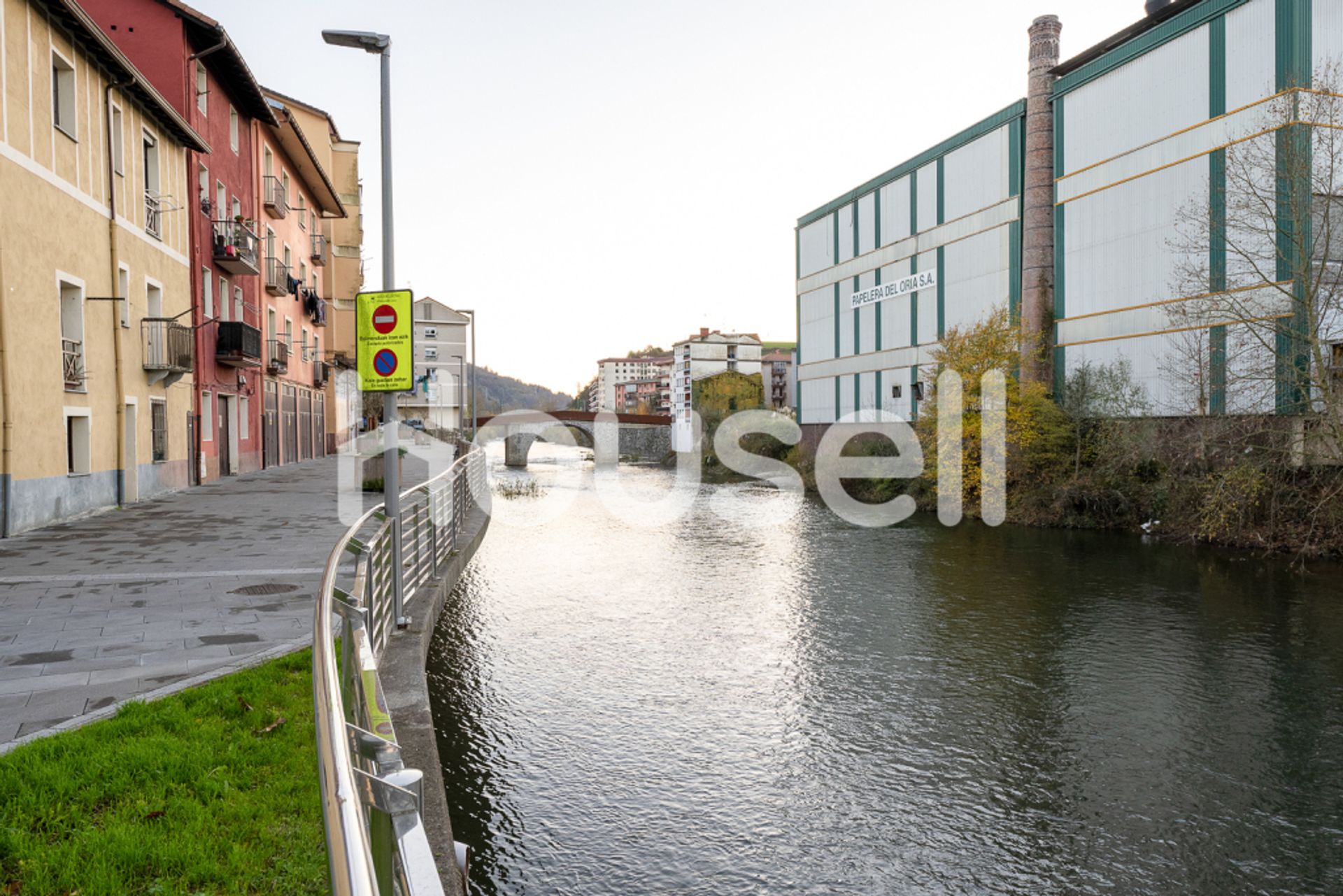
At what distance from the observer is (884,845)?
5.47 meters

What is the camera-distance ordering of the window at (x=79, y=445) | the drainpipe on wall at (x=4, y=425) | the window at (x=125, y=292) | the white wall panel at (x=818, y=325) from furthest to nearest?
the white wall panel at (x=818, y=325)
the window at (x=125, y=292)
the window at (x=79, y=445)
the drainpipe on wall at (x=4, y=425)

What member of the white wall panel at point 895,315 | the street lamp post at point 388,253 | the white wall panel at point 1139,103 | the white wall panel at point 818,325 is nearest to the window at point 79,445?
the street lamp post at point 388,253

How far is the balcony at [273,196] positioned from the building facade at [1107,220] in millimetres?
19981

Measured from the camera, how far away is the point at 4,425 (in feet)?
38.5

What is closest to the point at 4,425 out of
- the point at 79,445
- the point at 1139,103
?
the point at 79,445

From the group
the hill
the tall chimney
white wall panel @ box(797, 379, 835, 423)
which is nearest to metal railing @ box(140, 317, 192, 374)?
the tall chimney

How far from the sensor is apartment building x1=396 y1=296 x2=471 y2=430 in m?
77.6

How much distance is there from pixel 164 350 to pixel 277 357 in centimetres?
1128

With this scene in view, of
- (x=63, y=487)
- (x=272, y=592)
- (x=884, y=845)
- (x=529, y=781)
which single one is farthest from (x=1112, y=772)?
(x=63, y=487)

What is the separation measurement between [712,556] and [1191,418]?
38.5 feet

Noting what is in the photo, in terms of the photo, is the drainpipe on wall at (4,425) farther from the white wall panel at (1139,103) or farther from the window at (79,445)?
the white wall panel at (1139,103)

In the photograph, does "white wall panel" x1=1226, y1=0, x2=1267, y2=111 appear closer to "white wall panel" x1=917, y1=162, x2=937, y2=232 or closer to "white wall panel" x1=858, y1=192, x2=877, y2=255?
"white wall panel" x1=917, y1=162, x2=937, y2=232

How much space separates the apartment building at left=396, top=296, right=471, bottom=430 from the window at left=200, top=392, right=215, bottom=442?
53.6 metres

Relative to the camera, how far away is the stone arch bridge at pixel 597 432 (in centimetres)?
5156
